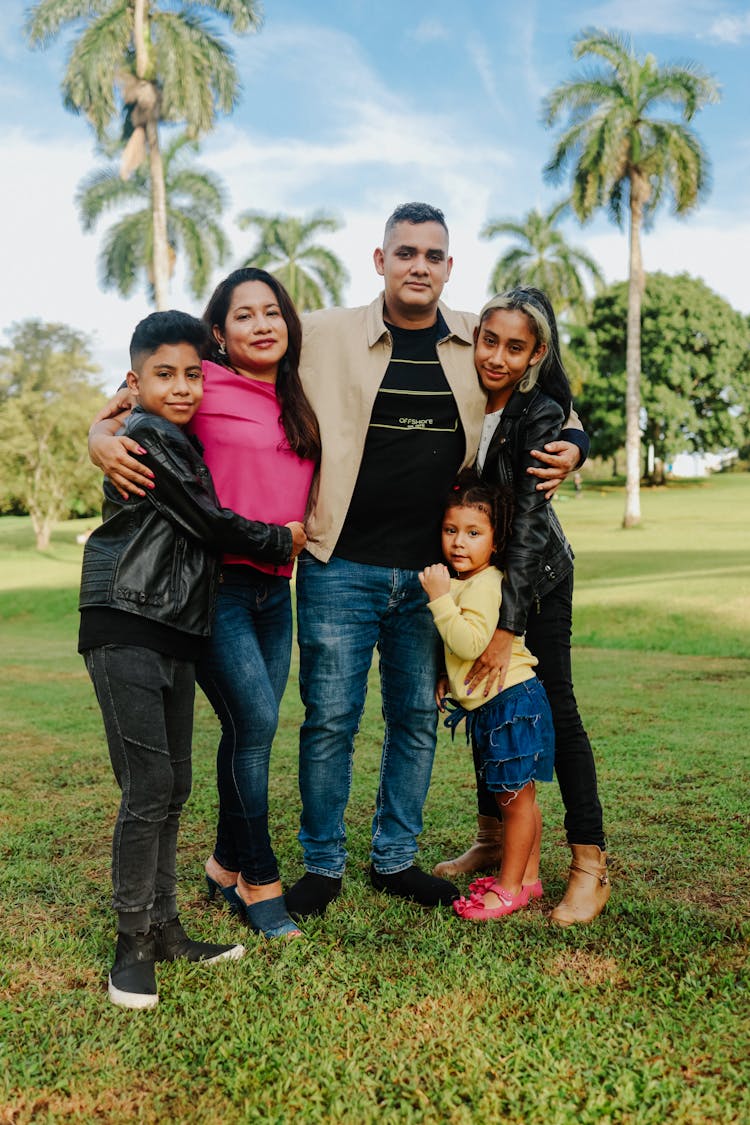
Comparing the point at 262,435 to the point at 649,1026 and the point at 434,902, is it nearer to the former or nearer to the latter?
the point at 434,902

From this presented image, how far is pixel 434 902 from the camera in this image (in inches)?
143

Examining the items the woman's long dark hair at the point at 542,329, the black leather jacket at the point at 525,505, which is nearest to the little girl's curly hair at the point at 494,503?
the black leather jacket at the point at 525,505

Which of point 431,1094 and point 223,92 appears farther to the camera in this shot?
point 223,92

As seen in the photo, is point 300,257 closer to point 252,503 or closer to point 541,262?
point 541,262

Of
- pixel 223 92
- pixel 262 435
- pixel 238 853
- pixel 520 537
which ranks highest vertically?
pixel 223 92

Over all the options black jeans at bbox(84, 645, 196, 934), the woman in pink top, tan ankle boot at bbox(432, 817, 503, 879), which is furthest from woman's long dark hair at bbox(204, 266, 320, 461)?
tan ankle boot at bbox(432, 817, 503, 879)

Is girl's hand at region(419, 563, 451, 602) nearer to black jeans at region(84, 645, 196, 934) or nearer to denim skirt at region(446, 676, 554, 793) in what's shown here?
denim skirt at region(446, 676, 554, 793)

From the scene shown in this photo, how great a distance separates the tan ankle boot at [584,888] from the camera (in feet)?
11.2

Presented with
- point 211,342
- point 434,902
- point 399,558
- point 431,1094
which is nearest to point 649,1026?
point 431,1094

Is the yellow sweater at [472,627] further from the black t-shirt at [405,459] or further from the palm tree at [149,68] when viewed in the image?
the palm tree at [149,68]

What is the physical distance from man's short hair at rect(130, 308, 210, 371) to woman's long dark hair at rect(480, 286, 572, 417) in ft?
3.62

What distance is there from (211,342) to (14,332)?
4478 cm

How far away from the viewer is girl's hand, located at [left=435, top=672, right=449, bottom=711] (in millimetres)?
3812

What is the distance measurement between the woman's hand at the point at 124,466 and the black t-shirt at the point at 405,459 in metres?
0.94
